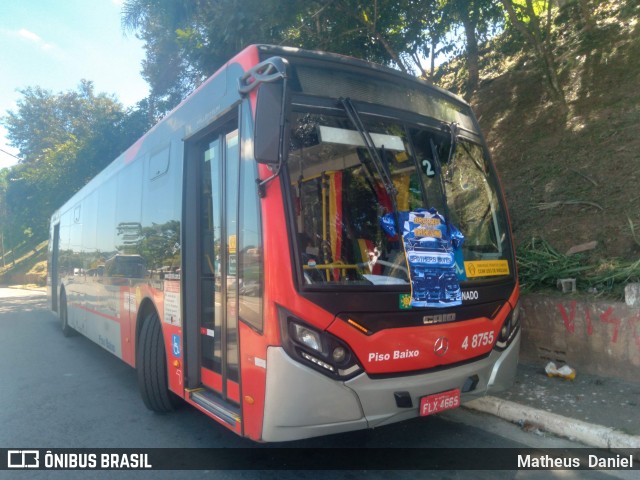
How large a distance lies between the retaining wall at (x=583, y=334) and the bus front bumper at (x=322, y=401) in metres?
2.92

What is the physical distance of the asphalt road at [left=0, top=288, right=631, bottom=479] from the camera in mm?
3893

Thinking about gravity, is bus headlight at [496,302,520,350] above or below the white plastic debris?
above

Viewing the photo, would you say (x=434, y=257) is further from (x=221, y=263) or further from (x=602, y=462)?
(x=602, y=462)

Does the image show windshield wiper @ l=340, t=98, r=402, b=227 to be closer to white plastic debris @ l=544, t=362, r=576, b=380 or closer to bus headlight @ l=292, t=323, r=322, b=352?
bus headlight @ l=292, t=323, r=322, b=352

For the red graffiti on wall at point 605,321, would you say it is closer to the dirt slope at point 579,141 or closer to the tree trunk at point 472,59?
the dirt slope at point 579,141

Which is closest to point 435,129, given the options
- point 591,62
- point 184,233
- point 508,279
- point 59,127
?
point 508,279

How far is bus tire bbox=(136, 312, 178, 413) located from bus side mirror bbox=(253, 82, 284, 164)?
9.35 feet

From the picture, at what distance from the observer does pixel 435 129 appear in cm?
411

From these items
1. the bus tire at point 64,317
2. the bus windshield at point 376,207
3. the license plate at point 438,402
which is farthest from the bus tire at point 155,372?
the bus tire at point 64,317

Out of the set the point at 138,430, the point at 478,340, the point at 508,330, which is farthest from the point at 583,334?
the point at 138,430

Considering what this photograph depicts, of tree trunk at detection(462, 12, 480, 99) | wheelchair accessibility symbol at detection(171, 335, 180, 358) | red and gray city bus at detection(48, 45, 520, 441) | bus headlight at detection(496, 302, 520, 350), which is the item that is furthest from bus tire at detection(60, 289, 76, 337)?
tree trunk at detection(462, 12, 480, 99)

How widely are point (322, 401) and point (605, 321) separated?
12.3ft

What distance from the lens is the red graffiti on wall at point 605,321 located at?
505 centimetres

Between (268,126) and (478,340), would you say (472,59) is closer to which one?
(478,340)
